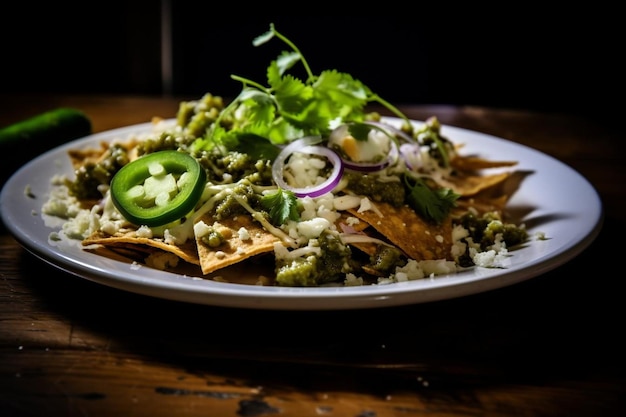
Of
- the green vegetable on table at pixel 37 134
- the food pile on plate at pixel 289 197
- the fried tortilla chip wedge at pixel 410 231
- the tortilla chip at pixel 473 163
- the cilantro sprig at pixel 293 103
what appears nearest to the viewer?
the food pile on plate at pixel 289 197

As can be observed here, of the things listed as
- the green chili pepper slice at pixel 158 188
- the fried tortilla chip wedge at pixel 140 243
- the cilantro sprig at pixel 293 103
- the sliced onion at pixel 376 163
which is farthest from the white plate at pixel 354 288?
the cilantro sprig at pixel 293 103

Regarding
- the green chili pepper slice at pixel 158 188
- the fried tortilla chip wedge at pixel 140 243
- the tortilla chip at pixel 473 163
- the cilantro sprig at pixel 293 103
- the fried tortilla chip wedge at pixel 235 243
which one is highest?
the cilantro sprig at pixel 293 103

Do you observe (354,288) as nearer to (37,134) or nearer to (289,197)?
(289,197)

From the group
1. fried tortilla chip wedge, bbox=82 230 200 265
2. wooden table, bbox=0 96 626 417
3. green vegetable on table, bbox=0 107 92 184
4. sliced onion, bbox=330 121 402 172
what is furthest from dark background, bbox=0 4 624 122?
wooden table, bbox=0 96 626 417

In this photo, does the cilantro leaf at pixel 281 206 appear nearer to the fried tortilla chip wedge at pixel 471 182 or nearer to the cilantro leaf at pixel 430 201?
the cilantro leaf at pixel 430 201

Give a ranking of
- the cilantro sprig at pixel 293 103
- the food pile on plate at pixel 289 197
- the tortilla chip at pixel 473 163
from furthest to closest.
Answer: the tortilla chip at pixel 473 163 < the cilantro sprig at pixel 293 103 < the food pile on plate at pixel 289 197

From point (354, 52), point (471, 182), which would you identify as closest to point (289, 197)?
point (471, 182)

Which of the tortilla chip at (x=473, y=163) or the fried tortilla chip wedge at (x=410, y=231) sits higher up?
the fried tortilla chip wedge at (x=410, y=231)
